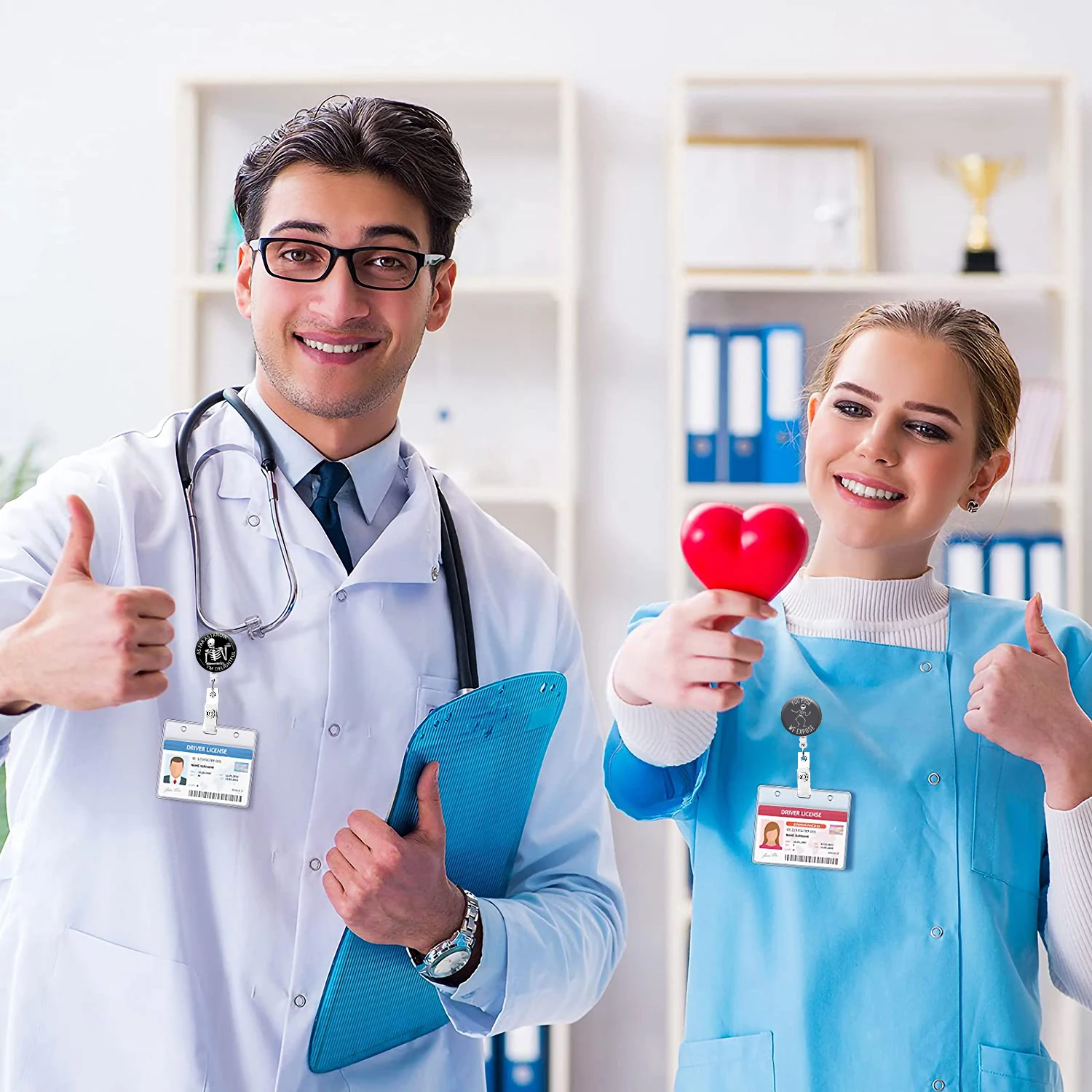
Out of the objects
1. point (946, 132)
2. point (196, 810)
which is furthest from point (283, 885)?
point (946, 132)

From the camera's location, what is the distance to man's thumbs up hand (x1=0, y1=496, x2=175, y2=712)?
1046 mm

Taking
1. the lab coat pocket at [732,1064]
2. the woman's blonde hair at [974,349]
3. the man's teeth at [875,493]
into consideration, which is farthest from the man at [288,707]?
the woman's blonde hair at [974,349]

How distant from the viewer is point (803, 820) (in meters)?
1.27

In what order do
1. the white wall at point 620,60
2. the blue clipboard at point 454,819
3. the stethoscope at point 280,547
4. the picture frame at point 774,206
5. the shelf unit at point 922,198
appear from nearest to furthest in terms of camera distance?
the blue clipboard at point 454,819 → the stethoscope at point 280,547 → the shelf unit at point 922,198 → the picture frame at point 774,206 → the white wall at point 620,60

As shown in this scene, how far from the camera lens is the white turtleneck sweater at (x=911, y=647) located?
1.21 meters

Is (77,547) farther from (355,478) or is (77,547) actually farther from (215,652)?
(355,478)

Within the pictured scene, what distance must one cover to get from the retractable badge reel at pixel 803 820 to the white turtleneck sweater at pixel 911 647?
102mm

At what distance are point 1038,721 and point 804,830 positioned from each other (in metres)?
Result: 0.26

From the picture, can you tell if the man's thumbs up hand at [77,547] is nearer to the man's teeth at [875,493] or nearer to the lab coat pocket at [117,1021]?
the lab coat pocket at [117,1021]

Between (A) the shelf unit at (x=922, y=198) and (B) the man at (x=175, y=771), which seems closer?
(B) the man at (x=175, y=771)

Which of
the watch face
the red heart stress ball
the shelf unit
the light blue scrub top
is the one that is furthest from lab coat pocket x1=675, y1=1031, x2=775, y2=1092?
the shelf unit

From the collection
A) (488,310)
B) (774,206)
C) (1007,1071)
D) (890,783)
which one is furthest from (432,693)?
(774,206)

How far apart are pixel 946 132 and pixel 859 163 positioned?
0.27m

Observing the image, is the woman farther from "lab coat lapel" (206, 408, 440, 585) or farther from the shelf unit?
the shelf unit
